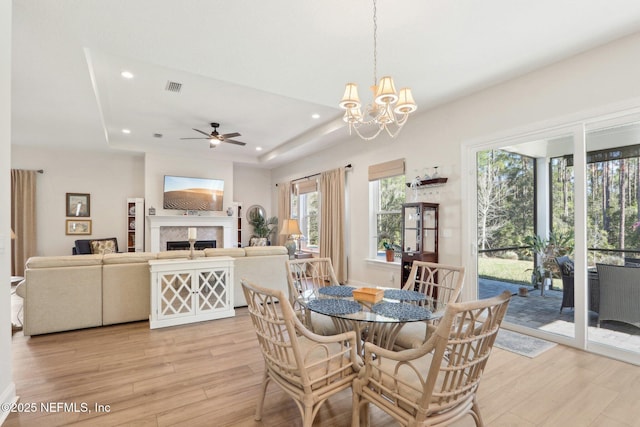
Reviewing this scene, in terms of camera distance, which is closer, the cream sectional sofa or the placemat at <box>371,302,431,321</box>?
the placemat at <box>371,302,431,321</box>

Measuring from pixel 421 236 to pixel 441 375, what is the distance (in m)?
2.75

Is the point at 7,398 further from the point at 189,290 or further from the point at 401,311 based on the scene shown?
the point at 401,311

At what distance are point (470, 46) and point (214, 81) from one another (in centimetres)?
286

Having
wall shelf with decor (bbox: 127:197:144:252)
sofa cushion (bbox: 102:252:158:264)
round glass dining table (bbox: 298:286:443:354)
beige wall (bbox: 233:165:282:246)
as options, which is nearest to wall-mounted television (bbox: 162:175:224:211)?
wall shelf with decor (bbox: 127:197:144:252)

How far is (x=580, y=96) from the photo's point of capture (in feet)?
9.85

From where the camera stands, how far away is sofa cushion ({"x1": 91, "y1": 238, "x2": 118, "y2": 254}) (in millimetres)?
6613

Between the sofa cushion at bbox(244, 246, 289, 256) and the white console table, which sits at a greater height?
the sofa cushion at bbox(244, 246, 289, 256)

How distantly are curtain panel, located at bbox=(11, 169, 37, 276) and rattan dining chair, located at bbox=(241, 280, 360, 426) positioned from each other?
23.4ft

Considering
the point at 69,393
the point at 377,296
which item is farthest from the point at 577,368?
the point at 69,393

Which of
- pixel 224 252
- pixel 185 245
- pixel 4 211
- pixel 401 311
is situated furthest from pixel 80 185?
pixel 401 311

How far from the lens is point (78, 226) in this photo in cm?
689

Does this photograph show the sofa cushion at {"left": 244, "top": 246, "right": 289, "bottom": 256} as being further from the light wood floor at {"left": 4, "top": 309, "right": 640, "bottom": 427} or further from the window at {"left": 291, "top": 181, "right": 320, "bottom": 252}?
the window at {"left": 291, "top": 181, "right": 320, "bottom": 252}

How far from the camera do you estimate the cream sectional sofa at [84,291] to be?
3260 mm

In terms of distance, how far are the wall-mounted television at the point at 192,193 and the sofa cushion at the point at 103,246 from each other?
1332 millimetres
